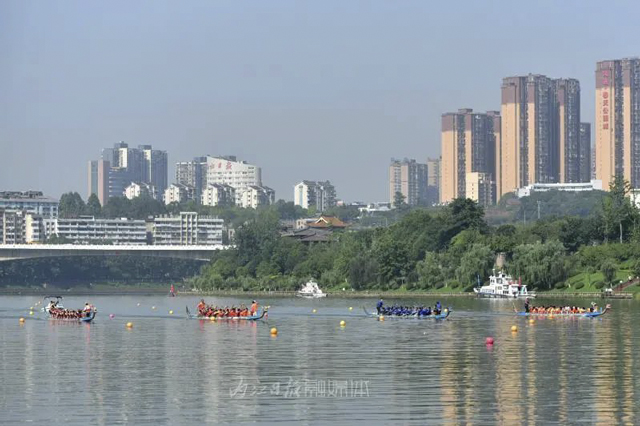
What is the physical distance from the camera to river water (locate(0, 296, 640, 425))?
1657 inches

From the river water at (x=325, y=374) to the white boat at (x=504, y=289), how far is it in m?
44.1

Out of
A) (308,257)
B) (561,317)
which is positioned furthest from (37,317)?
(308,257)

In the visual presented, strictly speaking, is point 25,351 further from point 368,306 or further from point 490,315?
point 368,306

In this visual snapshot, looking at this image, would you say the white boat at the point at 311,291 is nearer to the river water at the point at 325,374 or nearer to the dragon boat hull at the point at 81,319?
the dragon boat hull at the point at 81,319

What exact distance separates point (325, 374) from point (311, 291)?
10413 cm

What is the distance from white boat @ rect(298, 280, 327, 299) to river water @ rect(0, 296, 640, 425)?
68709mm

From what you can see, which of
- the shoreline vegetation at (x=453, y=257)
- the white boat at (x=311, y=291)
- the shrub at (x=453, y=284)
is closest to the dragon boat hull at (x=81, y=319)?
the shoreline vegetation at (x=453, y=257)

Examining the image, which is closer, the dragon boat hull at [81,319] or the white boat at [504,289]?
the dragon boat hull at [81,319]

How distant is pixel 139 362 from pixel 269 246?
435 ft

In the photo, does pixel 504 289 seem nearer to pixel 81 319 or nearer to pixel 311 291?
pixel 311 291

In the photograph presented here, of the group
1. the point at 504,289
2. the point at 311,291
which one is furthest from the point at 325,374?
the point at 311,291

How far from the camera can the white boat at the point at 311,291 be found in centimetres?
15576

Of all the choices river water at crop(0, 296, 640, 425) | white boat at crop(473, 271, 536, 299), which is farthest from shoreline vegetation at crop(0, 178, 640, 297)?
river water at crop(0, 296, 640, 425)

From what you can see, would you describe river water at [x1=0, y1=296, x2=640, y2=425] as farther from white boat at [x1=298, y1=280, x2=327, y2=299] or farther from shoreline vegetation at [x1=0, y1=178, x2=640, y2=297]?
white boat at [x1=298, y1=280, x2=327, y2=299]
